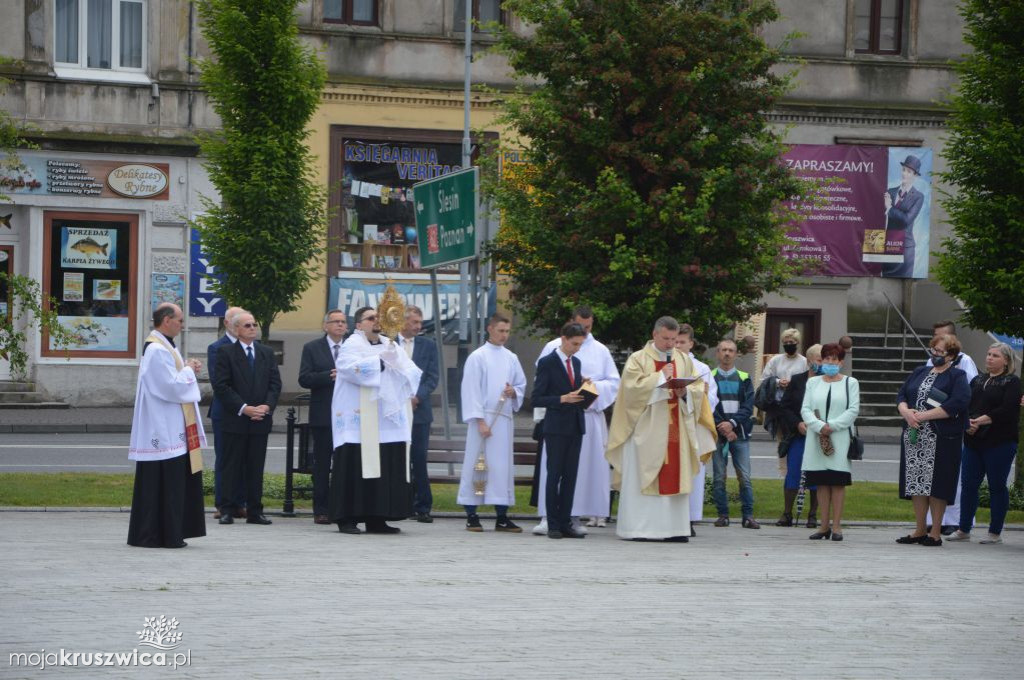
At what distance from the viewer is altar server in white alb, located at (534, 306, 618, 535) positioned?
Answer: 14750 mm

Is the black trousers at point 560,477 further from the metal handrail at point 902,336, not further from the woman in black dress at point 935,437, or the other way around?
the metal handrail at point 902,336

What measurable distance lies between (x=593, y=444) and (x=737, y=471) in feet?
5.38

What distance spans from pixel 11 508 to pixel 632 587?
717cm

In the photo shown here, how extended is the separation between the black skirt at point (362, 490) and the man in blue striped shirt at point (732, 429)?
345cm

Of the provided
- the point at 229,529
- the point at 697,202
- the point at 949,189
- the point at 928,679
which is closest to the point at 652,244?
Answer: the point at 697,202

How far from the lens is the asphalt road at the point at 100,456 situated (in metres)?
20.0

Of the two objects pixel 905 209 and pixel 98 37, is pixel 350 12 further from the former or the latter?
pixel 905 209

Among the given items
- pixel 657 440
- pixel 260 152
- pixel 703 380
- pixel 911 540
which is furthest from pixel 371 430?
pixel 260 152

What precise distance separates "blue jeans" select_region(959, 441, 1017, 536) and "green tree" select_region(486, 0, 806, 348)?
336cm

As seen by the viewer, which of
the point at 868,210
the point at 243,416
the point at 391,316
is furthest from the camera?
the point at 868,210

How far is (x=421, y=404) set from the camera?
15.4m

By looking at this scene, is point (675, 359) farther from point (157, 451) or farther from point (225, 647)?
point (225, 647)

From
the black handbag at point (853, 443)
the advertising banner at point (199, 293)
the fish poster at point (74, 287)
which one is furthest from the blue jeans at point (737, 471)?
the fish poster at point (74, 287)

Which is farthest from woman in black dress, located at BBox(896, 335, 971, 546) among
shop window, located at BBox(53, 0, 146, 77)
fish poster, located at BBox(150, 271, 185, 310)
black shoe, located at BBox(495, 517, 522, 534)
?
shop window, located at BBox(53, 0, 146, 77)
